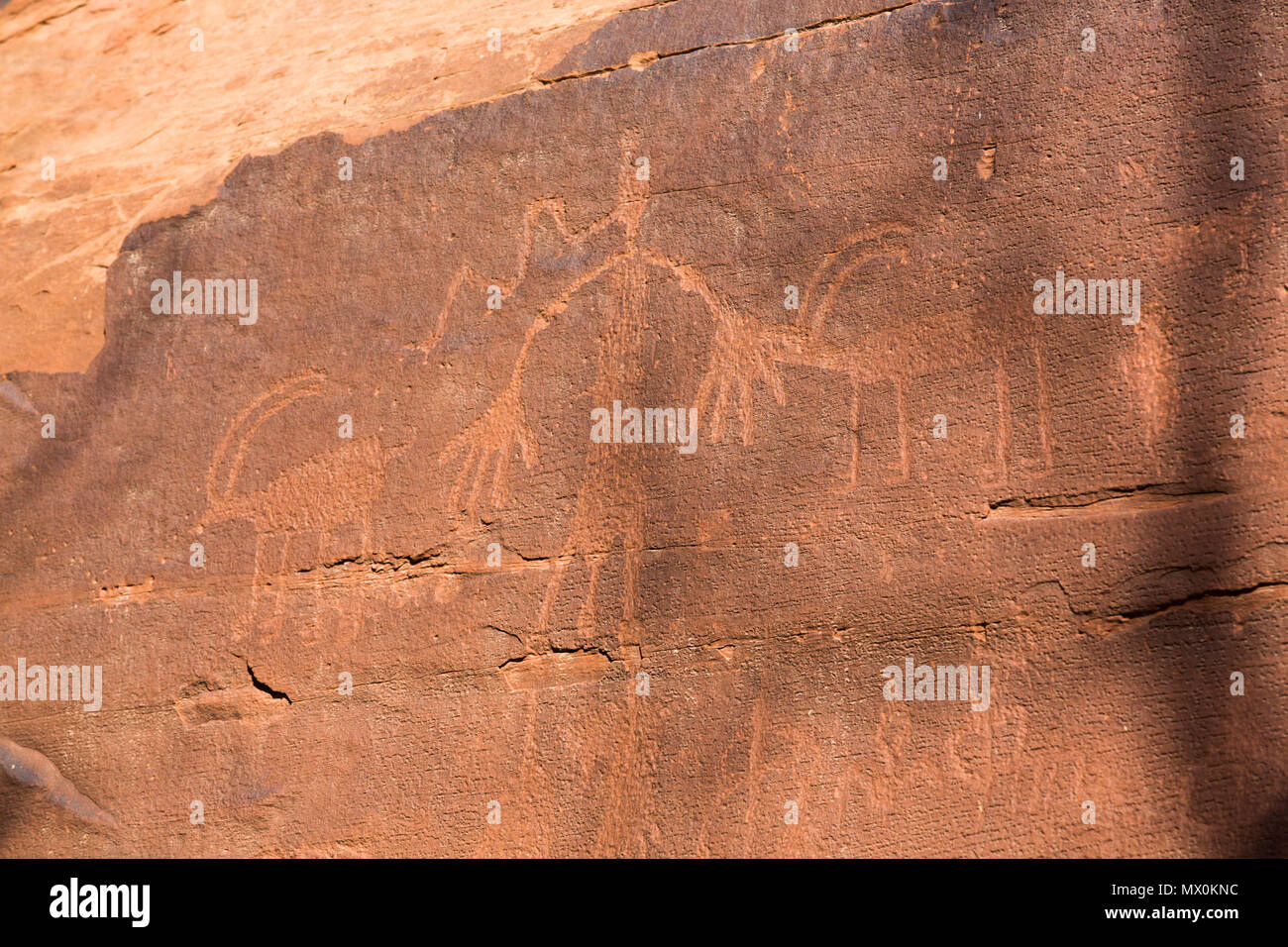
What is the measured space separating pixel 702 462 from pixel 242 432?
1274mm

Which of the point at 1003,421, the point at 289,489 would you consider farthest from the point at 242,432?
the point at 1003,421

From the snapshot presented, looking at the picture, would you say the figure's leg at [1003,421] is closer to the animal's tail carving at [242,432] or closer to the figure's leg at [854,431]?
the figure's leg at [854,431]

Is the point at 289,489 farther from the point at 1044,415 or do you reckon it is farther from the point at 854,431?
the point at 1044,415

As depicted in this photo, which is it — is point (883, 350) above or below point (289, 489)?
above

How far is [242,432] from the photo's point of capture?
2734 mm

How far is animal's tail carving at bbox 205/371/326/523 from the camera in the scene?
271 cm

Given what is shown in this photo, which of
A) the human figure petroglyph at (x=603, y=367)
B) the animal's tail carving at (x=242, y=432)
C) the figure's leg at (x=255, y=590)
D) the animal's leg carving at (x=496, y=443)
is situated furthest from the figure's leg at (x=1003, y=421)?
the figure's leg at (x=255, y=590)

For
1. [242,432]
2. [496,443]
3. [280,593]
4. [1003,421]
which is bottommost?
[280,593]

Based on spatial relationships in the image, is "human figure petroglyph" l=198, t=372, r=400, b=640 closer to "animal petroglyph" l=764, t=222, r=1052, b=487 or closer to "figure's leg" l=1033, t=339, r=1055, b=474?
"animal petroglyph" l=764, t=222, r=1052, b=487

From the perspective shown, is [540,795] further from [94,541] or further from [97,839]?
[94,541]

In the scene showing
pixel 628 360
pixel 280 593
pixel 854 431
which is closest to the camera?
pixel 854 431

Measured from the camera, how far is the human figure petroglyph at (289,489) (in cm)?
262

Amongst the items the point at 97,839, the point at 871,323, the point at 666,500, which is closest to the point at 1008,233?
the point at 871,323

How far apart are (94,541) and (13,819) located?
0.76 m
